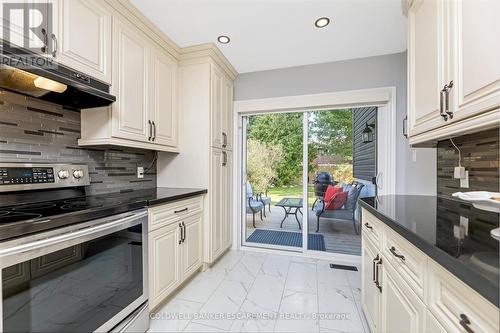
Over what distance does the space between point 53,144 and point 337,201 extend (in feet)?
9.55

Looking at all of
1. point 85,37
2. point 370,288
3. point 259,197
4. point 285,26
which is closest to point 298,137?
point 259,197

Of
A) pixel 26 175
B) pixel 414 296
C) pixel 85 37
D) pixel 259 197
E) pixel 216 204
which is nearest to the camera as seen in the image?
pixel 414 296

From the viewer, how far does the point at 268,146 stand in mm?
3117

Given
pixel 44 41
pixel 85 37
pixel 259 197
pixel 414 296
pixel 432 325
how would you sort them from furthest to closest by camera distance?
pixel 259 197
pixel 85 37
pixel 44 41
pixel 414 296
pixel 432 325

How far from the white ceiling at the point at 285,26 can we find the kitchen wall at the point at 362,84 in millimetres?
114

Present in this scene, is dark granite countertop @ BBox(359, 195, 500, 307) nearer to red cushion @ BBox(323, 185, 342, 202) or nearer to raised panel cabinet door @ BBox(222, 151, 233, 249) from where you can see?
red cushion @ BBox(323, 185, 342, 202)

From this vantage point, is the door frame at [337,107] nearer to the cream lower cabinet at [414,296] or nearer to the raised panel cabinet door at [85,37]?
the cream lower cabinet at [414,296]

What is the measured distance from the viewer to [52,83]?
128 cm

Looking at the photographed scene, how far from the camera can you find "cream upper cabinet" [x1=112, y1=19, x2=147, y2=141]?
67.0 inches

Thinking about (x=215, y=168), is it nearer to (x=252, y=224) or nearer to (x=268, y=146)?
(x=268, y=146)

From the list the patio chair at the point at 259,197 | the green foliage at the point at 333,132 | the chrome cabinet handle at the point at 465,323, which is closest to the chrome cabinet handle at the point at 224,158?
the patio chair at the point at 259,197

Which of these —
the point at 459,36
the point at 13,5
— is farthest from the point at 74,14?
the point at 459,36

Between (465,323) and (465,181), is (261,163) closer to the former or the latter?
(465,181)

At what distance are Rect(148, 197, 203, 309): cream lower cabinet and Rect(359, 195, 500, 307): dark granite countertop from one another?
1.50 meters
